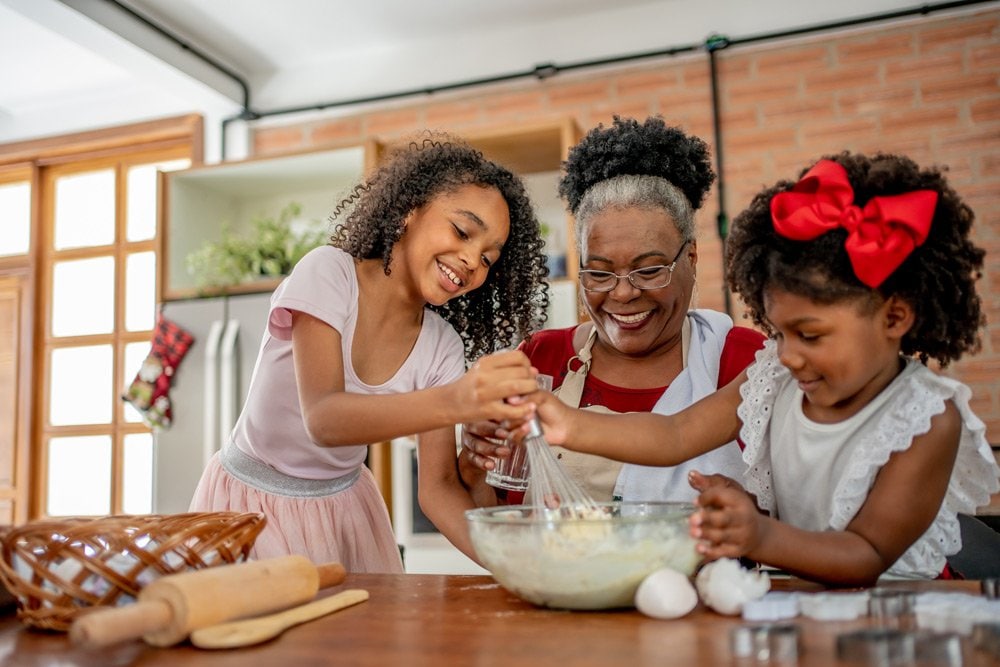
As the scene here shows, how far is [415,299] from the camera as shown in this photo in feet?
5.19

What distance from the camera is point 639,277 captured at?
1.50m

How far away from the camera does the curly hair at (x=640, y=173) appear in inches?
61.5

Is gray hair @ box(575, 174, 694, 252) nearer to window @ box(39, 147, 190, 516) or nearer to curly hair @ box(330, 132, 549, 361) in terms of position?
curly hair @ box(330, 132, 549, 361)

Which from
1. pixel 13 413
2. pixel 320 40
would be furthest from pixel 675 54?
pixel 13 413

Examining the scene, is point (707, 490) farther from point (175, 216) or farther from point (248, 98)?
point (248, 98)

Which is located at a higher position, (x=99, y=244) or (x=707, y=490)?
A: (x=99, y=244)

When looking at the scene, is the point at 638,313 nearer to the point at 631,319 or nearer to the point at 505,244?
the point at 631,319

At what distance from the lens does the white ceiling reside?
11.1 ft

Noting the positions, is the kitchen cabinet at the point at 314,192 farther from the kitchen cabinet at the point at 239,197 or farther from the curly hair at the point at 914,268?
the curly hair at the point at 914,268

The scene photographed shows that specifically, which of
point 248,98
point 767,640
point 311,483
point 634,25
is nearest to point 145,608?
point 767,640

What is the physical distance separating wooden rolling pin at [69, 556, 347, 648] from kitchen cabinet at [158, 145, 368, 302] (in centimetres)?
236

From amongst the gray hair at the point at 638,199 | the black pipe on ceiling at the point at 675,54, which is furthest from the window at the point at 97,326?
the gray hair at the point at 638,199

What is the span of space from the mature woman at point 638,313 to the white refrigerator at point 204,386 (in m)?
1.63

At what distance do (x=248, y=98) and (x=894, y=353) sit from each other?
11.4 ft
